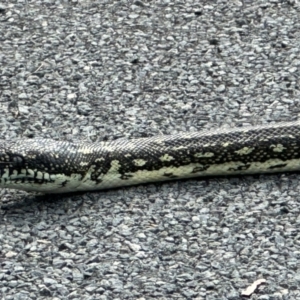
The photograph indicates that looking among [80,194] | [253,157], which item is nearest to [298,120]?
[253,157]

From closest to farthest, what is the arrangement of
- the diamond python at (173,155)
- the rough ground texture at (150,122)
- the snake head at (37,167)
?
the rough ground texture at (150,122)
the snake head at (37,167)
the diamond python at (173,155)

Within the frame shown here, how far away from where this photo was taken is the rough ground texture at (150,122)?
287 inches

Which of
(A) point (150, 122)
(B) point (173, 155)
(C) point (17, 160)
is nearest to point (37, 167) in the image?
(C) point (17, 160)

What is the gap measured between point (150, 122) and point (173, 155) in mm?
860

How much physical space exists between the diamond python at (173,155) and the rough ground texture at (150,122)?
0.10 m

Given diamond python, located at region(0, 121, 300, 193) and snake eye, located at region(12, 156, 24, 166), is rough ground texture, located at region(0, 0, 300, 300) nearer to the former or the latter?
diamond python, located at region(0, 121, 300, 193)

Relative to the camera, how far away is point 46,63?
10.0m

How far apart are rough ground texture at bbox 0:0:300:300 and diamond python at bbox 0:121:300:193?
99 millimetres

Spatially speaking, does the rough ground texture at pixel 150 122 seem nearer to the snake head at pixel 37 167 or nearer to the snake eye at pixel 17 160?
the snake head at pixel 37 167

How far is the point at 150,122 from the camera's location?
9.07 m

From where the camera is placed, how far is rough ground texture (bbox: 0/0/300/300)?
7277 mm

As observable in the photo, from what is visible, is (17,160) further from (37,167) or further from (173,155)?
(173,155)

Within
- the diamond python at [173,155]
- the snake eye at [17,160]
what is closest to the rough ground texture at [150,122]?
the diamond python at [173,155]

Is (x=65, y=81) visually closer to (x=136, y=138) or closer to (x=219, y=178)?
(x=136, y=138)
